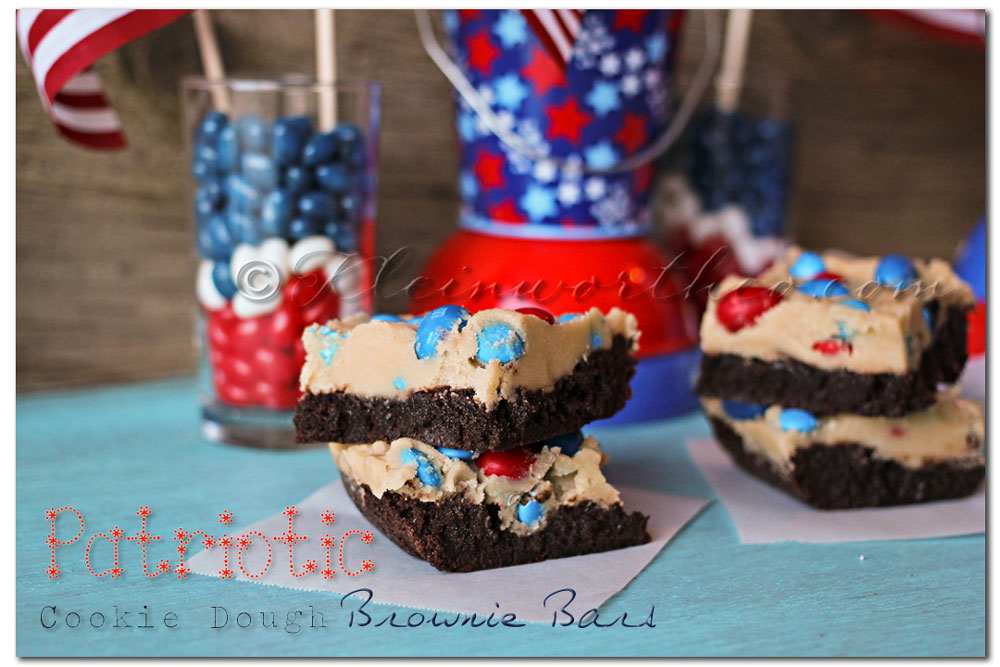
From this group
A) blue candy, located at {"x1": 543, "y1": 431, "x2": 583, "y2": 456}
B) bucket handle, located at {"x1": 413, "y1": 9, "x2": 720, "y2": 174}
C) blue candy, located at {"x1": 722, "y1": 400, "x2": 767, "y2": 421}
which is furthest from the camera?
bucket handle, located at {"x1": 413, "y1": 9, "x2": 720, "y2": 174}

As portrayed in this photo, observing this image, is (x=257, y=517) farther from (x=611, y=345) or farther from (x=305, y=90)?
(x=305, y=90)

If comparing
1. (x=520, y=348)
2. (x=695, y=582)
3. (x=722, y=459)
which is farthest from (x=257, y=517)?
(x=722, y=459)

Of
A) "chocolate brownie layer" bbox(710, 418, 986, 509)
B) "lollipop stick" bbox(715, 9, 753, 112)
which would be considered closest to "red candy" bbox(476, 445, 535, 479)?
"chocolate brownie layer" bbox(710, 418, 986, 509)

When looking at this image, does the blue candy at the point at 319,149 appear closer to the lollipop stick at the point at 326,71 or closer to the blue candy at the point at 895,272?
the lollipop stick at the point at 326,71

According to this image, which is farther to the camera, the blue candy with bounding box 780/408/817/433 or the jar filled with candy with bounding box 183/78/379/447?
the jar filled with candy with bounding box 183/78/379/447

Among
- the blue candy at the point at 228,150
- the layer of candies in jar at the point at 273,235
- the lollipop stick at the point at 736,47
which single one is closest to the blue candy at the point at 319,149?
the layer of candies in jar at the point at 273,235

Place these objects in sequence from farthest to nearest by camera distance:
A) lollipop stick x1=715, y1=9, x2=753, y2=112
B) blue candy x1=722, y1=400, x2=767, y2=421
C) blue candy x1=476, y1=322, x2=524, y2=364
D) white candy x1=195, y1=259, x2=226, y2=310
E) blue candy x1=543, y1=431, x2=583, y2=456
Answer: lollipop stick x1=715, y1=9, x2=753, y2=112
white candy x1=195, y1=259, x2=226, y2=310
blue candy x1=722, y1=400, x2=767, y2=421
blue candy x1=543, y1=431, x2=583, y2=456
blue candy x1=476, y1=322, x2=524, y2=364

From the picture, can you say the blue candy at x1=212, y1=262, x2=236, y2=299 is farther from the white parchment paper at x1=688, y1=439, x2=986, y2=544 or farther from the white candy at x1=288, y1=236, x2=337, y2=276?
the white parchment paper at x1=688, y1=439, x2=986, y2=544

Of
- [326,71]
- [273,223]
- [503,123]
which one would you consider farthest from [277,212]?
[503,123]
